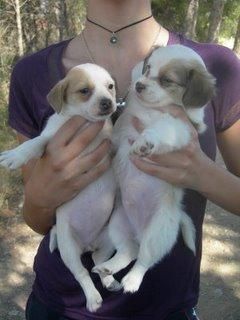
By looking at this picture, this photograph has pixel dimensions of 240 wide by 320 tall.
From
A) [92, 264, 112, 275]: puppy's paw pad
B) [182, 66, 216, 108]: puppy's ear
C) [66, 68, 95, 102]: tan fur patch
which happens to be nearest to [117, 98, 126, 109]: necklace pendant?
[66, 68, 95, 102]: tan fur patch

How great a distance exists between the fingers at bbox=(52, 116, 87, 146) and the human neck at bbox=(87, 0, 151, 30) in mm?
464

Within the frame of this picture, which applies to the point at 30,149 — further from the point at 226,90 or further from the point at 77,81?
the point at 226,90

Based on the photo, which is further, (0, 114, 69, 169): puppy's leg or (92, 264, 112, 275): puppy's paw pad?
(0, 114, 69, 169): puppy's leg

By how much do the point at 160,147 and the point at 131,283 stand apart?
496 mm

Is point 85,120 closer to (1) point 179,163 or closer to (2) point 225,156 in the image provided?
(1) point 179,163

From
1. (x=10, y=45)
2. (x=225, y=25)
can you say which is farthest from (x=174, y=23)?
(x=10, y=45)

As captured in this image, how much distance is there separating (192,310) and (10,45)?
6.51 meters

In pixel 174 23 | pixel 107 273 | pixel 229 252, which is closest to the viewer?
pixel 107 273

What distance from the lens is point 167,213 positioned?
203 centimetres

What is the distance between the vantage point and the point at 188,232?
2.06 meters

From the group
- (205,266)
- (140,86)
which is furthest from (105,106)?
(205,266)

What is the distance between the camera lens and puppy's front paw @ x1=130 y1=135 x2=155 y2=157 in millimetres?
1901

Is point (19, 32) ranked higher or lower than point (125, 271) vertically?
lower

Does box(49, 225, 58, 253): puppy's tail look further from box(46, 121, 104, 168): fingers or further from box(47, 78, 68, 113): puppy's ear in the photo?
box(47, 78, 68, 113): puppy's ear
